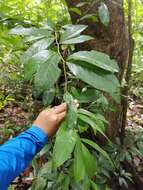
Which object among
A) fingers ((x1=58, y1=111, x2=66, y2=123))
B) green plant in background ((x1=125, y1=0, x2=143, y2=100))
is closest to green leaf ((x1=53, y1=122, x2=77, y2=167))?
fingers ((x1=58, y1=111, x2=66, y2=123))

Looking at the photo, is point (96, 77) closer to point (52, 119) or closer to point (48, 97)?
point (52, 119)

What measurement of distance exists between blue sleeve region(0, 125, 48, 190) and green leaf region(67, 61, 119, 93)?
7.9 inches

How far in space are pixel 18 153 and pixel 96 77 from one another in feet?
0.90

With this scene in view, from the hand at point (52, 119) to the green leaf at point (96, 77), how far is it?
0.32ft

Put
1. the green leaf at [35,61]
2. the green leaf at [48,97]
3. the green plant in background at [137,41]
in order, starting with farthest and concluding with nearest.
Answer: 1. the green plant in background at [137,41]
2. the green leaf at [48,97]
3. the green leaf at [35,61]

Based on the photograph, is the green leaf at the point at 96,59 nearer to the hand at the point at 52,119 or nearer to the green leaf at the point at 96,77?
the green leaf at the point at 96,77

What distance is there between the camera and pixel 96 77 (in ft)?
2.70

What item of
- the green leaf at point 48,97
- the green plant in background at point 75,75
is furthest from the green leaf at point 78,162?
the green leaf at point 48,97

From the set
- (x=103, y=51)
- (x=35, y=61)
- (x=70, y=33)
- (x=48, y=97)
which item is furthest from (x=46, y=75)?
(x=103, y=51)

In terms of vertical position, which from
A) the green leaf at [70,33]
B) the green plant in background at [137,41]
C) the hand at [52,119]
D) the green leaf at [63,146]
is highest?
the green leaf at [70,33]

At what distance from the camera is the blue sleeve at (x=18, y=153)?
2.79 feet

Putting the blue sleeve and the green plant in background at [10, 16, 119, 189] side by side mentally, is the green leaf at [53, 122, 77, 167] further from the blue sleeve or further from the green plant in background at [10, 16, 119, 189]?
the blue sleeve

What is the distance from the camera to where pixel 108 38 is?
1579 millimetres

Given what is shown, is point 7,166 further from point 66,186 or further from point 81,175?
point 66,186
